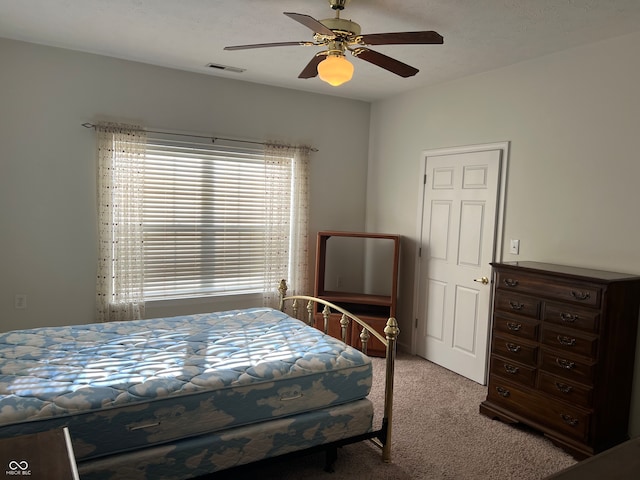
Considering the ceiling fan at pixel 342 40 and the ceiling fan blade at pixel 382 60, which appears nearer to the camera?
the ceiling fan at pixel 342 40

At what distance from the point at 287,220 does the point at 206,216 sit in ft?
2.82

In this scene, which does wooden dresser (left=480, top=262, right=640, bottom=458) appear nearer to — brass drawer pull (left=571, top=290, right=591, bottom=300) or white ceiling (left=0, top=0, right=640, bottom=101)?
brass drawer pull (left=571, top=290, right=591, bottom=300)

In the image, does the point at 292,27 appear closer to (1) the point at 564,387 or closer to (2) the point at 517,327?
(2) the point at 517,327

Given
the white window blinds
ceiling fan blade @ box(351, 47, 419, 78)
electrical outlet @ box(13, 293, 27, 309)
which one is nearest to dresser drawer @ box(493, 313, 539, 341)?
ceiling fan blade @ box(351, 47, 419, 78)

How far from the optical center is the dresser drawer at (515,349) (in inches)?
122

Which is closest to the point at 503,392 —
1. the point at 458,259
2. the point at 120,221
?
the point at 458,259

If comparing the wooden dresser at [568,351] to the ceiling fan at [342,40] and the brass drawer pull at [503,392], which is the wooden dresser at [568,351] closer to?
the brass drawer pull at [503,392]

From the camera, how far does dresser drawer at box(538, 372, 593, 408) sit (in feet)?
9.12

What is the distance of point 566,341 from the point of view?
2881mm

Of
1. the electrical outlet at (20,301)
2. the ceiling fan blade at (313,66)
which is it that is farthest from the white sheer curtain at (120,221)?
the ceiling fan blade at (313,66)

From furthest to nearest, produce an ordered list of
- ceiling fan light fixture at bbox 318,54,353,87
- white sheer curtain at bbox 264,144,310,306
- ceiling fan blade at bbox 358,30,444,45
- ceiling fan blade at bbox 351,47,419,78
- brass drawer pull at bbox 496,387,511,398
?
white sheer curtain at bbox 264,144,310,306, brass drawer pull at bbox 496,387,511,398, ceiling fan blade at bbox 351,47,419,78, ceiling fan light fixture at bbox 318,54,353,87, ceiling fan blade at bbox 358,30,444,45

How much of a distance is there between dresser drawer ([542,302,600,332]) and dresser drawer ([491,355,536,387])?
1.29 ft

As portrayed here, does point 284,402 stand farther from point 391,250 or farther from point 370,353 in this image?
point 391,250

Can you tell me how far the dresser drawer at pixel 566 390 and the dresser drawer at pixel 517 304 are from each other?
41cm
